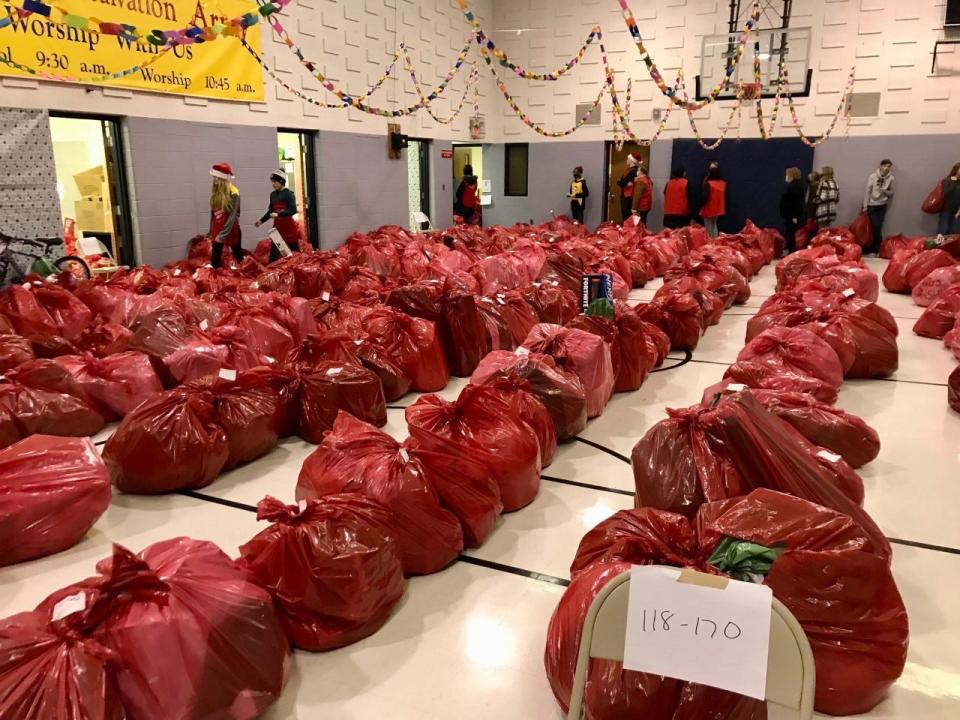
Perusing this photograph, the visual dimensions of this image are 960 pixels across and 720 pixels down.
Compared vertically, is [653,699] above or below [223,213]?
below

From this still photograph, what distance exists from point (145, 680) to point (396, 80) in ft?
36.7

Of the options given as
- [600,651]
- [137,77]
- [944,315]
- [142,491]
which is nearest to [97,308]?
[142,491]

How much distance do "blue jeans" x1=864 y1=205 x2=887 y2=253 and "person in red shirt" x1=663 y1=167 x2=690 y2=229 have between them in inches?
112

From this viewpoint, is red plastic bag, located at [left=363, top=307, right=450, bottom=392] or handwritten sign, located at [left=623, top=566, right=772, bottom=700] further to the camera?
red plastic bag, located at [left=363, top=307, right=450, bottom=392]

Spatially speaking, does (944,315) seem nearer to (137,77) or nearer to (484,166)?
(137,77)

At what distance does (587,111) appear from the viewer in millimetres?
13273

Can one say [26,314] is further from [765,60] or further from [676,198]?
[765,60]

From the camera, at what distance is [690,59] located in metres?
12.5

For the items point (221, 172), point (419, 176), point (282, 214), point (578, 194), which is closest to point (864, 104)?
point (578, 194)

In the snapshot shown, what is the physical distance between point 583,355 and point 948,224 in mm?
10338

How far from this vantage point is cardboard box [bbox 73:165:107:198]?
8.26 metres

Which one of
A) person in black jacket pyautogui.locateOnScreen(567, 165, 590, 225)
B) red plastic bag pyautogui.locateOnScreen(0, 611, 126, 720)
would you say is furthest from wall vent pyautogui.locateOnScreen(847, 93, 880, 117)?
red plastic bag pyautogui.locateOnScreen(0, 611, 126, 720)

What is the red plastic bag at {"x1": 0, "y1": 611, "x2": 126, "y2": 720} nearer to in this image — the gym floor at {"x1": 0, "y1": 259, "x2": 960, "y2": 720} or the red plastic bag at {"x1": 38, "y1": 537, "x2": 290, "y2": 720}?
the red plastic bag at {"x1": 38, "y1": 537, "x2": 290, "y2": 720}

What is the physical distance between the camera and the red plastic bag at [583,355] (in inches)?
140
